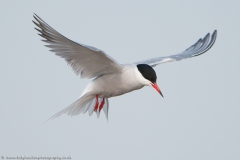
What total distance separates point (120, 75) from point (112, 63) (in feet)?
1.03

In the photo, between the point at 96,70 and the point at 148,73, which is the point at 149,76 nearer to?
the point at 148,73

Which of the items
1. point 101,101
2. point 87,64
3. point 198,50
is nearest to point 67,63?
point 87,64

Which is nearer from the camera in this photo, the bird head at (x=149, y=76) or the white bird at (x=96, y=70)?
the white bird at (x=96, y=70)

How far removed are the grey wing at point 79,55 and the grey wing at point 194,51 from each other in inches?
47.5

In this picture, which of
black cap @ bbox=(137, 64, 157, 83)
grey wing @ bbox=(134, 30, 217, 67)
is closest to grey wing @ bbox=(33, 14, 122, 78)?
black cap @ bbox=(137, 64, 157, 83)

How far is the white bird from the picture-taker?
6.54 m

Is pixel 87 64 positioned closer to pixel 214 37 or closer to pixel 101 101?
pixel 101 101

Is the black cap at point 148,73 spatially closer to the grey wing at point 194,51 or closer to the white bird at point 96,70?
the white bird at point 96,70

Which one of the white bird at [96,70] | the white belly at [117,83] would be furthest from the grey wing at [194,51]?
the white belly at [117,83]

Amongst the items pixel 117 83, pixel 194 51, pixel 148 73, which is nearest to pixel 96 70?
pixel 117 83

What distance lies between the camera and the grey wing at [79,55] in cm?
644

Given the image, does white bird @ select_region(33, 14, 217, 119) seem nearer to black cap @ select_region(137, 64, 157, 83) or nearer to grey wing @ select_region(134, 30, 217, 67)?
black cap @ select_region(137, 64, 157, 83)

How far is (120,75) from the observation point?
23.8 ft

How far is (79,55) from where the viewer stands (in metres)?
6.89
